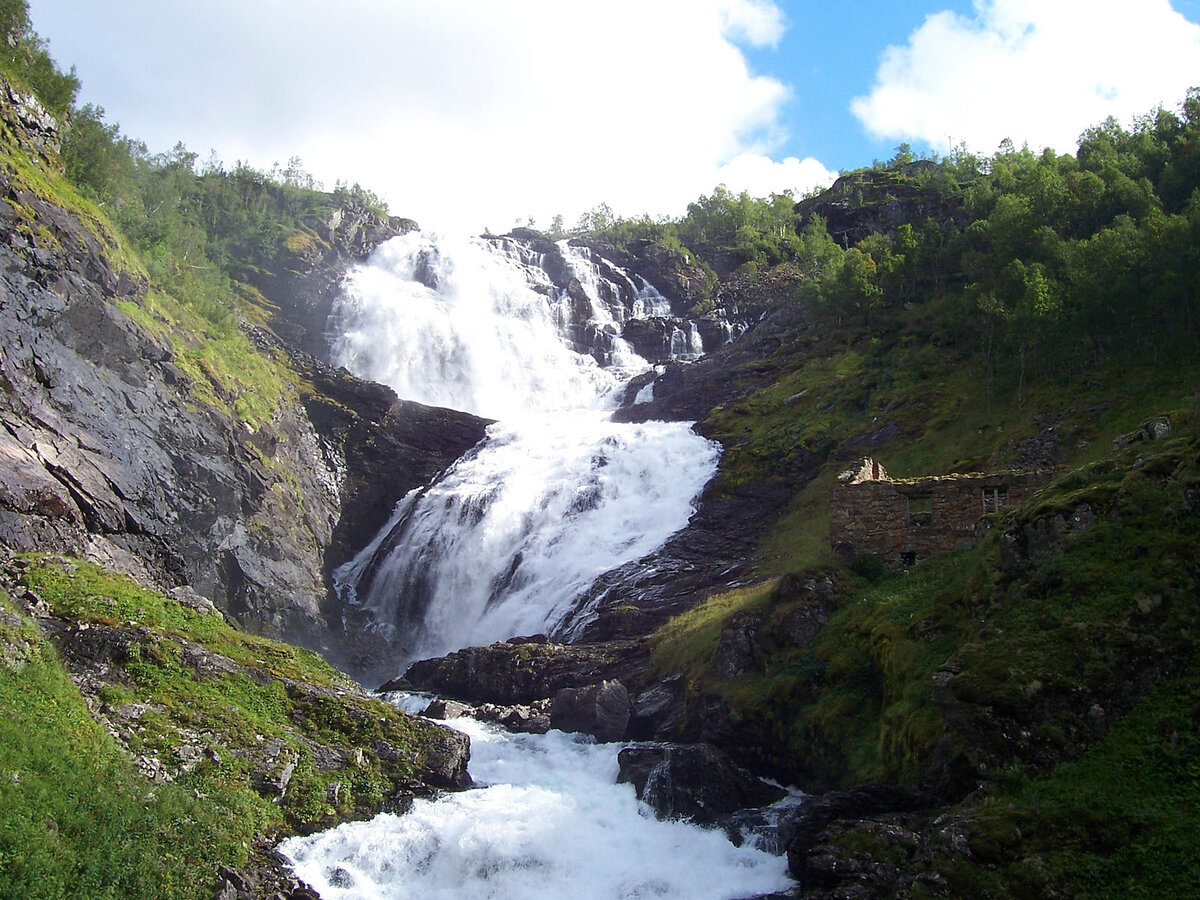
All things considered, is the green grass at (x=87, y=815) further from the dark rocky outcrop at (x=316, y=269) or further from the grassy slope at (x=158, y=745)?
the dark rocky outcrop at (x=316, y=269)

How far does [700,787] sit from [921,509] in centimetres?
931

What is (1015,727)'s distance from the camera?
14078mm

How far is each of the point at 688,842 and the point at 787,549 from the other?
18747mm

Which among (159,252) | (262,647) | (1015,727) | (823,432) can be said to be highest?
(159,252)

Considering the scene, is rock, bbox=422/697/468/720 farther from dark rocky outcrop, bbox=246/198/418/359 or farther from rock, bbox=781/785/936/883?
dark rocky outcrop, bbox=246/198/418/359

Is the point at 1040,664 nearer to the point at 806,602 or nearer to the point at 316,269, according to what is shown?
the point at 806,602

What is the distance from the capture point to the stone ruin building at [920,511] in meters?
23.1

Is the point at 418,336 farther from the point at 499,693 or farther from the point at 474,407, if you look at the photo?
the point at 499,693

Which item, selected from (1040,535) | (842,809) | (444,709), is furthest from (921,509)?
(444,709)

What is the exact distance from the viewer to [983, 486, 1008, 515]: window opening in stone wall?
23.1 meters

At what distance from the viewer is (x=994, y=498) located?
916 inches

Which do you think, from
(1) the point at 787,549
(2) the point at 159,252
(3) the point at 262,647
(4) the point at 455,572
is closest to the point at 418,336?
(2) the point at 159,252

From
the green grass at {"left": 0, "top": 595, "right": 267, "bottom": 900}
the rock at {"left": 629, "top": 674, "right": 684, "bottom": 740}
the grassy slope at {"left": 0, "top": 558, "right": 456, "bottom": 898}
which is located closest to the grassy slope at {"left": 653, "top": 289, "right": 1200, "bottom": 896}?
the rock at {"left": 629, "top": 674, "right": 684, "bottom": 740}

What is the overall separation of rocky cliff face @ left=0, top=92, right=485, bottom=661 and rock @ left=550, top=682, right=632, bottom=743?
12913mm
